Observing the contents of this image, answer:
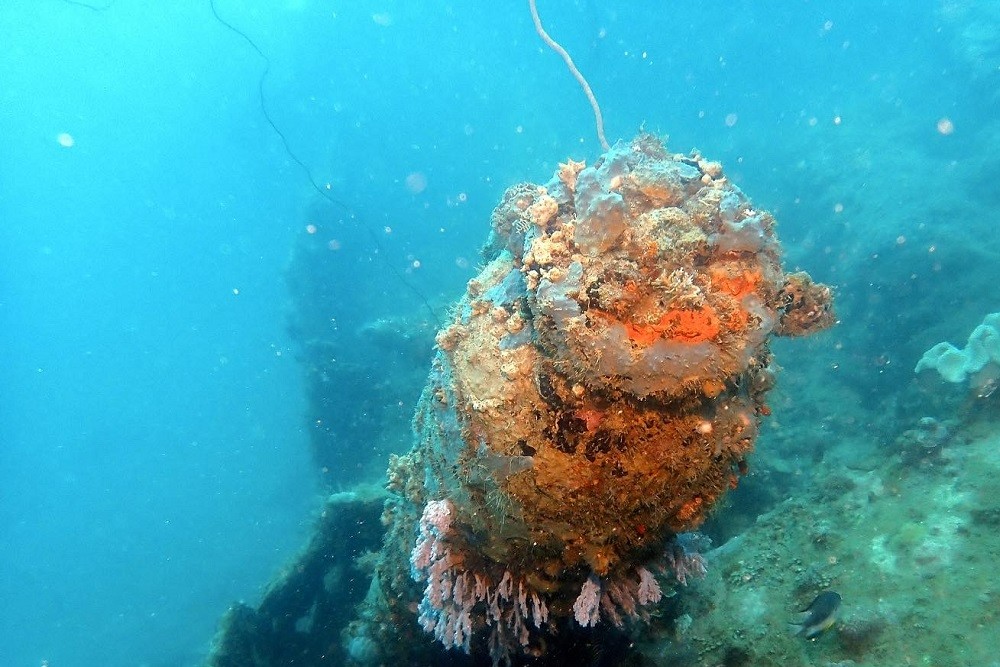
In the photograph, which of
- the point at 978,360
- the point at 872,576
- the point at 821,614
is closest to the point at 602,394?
the point at 821,614

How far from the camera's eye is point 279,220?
58656 millimetres

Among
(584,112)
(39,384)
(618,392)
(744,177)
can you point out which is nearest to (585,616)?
(618,392)

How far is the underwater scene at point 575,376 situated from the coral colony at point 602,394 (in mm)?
22

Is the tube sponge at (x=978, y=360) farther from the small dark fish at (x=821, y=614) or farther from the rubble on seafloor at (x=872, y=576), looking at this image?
the small dark fish at (x=821, y=614)

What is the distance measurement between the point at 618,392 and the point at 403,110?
50.9 m

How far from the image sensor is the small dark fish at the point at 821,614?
4.10 meters

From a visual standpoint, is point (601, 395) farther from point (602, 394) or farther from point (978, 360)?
point (978, 360)

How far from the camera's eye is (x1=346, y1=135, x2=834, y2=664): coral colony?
103 inches

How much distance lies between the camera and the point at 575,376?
8.71ft

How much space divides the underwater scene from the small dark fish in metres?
0.02

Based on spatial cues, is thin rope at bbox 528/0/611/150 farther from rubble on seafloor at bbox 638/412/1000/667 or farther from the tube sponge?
the tube sponge

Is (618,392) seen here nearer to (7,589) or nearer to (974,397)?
(974,397)

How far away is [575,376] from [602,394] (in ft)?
0.66

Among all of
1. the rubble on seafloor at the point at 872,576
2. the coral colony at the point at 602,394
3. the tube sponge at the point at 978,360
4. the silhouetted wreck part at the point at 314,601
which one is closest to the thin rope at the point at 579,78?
the coral colony at the point at 602,394
